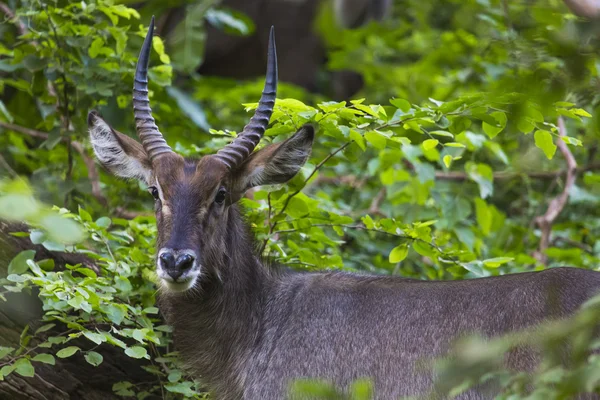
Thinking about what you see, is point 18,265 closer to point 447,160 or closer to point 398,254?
point 398,254

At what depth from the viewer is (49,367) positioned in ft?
20.1

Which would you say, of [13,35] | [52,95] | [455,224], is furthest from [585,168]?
[13,35]

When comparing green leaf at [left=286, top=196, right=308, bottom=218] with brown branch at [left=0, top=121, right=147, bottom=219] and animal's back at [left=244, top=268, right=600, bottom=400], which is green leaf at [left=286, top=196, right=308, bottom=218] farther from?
brown branch at [left=0, top=121, right=147, bottom=219]

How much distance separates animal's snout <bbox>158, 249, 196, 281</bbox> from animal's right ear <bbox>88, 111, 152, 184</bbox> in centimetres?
109

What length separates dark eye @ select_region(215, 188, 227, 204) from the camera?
6.16m

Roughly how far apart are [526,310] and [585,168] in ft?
17.9

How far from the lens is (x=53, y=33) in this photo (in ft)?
24.9

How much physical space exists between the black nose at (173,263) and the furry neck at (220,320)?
1.95 ft

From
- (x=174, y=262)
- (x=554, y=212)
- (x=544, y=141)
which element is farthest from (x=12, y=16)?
(x=554, y=212)

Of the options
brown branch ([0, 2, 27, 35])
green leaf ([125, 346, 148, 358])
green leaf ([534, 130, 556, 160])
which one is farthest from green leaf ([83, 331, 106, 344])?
brown branch ([0, 2, 27, 35])

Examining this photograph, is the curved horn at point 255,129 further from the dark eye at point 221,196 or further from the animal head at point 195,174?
the dark eye at point 221,196

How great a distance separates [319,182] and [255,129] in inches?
217

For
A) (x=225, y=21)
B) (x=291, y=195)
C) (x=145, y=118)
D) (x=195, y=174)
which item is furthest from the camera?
(x=225, y=21)

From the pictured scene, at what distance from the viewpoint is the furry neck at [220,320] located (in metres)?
6.24
